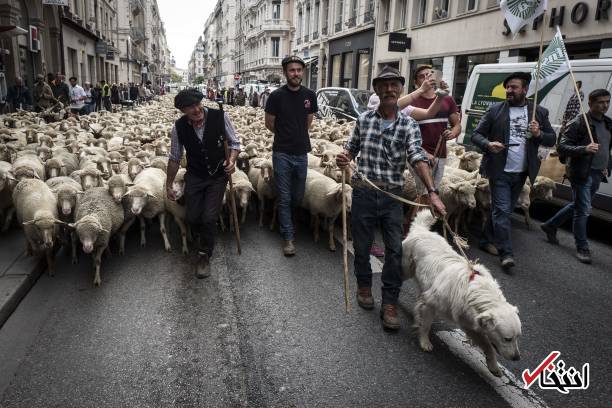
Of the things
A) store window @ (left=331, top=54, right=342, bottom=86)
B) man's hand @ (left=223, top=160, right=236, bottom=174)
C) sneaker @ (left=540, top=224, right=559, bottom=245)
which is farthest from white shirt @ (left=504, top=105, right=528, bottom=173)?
store window @ (left=331, top=54, right=342, bottom=86)

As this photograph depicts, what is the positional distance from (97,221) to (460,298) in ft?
12.0

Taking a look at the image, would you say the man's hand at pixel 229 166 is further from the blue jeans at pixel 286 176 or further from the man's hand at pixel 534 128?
→ the man's hand at pixel 534 128

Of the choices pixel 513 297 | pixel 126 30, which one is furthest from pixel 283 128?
pixel 126 30

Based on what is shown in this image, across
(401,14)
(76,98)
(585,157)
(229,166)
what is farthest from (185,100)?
(401,14)

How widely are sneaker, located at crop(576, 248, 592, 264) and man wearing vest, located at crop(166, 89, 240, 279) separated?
4330 mm

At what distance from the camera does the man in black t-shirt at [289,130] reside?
5230 millimetres

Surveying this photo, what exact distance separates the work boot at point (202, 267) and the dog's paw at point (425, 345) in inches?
93.5

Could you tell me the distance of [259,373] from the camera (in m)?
3.06

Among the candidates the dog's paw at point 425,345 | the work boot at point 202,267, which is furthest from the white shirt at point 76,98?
the dog's paw at point 425,345

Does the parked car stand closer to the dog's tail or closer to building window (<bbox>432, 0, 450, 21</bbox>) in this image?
building window (<bbox>432, 0, 450, 21</bbox>)

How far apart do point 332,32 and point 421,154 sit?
31294mm

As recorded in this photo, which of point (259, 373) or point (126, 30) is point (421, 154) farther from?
point (126, 30)

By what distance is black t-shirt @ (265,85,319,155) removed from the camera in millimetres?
5234

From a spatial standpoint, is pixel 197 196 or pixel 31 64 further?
pixel 31 64
